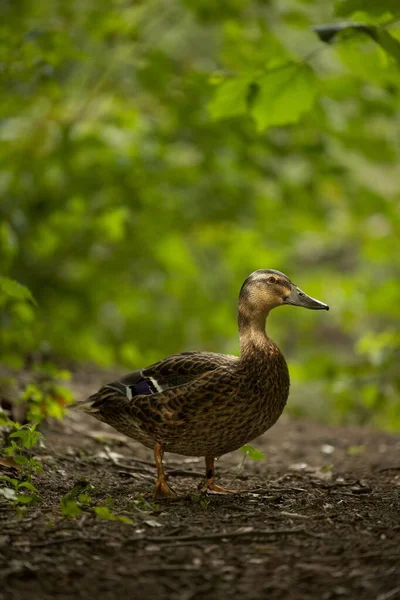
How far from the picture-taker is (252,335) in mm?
3764

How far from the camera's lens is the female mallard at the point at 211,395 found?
11.5 ft

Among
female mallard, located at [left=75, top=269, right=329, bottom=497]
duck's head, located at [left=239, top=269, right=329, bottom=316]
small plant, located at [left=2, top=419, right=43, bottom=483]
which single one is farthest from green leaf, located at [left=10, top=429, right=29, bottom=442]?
duck's head, located at [left=239, top=269, right=329, bottom=316]

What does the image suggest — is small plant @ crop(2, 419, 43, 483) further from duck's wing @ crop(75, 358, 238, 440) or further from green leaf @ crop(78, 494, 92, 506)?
duck's wing @ crop(75, 358, 238, 440)

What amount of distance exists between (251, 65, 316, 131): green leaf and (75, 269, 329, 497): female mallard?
2.70 ft

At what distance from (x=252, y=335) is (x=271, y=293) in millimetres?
230

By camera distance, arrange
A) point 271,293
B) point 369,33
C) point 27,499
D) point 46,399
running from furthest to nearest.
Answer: point 46,399 < point 271,293 < point 369,33 < point 27,499

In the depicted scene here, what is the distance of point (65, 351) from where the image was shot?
340 inches

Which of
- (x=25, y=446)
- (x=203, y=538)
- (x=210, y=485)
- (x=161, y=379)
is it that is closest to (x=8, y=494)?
(x=25, y=446)

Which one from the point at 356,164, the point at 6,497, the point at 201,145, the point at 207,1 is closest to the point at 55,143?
the point at 201,145

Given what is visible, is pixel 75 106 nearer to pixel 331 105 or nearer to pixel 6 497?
pixel 331 105

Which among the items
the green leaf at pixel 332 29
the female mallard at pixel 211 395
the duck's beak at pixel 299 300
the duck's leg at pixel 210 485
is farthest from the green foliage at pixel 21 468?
the green leaf at pixel 332 29

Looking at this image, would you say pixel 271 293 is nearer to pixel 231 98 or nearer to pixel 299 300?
pixel 299 300

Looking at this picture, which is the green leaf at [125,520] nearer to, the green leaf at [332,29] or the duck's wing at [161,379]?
the duck's wing at [161,379]

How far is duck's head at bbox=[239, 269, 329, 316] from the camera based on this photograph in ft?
12.4
